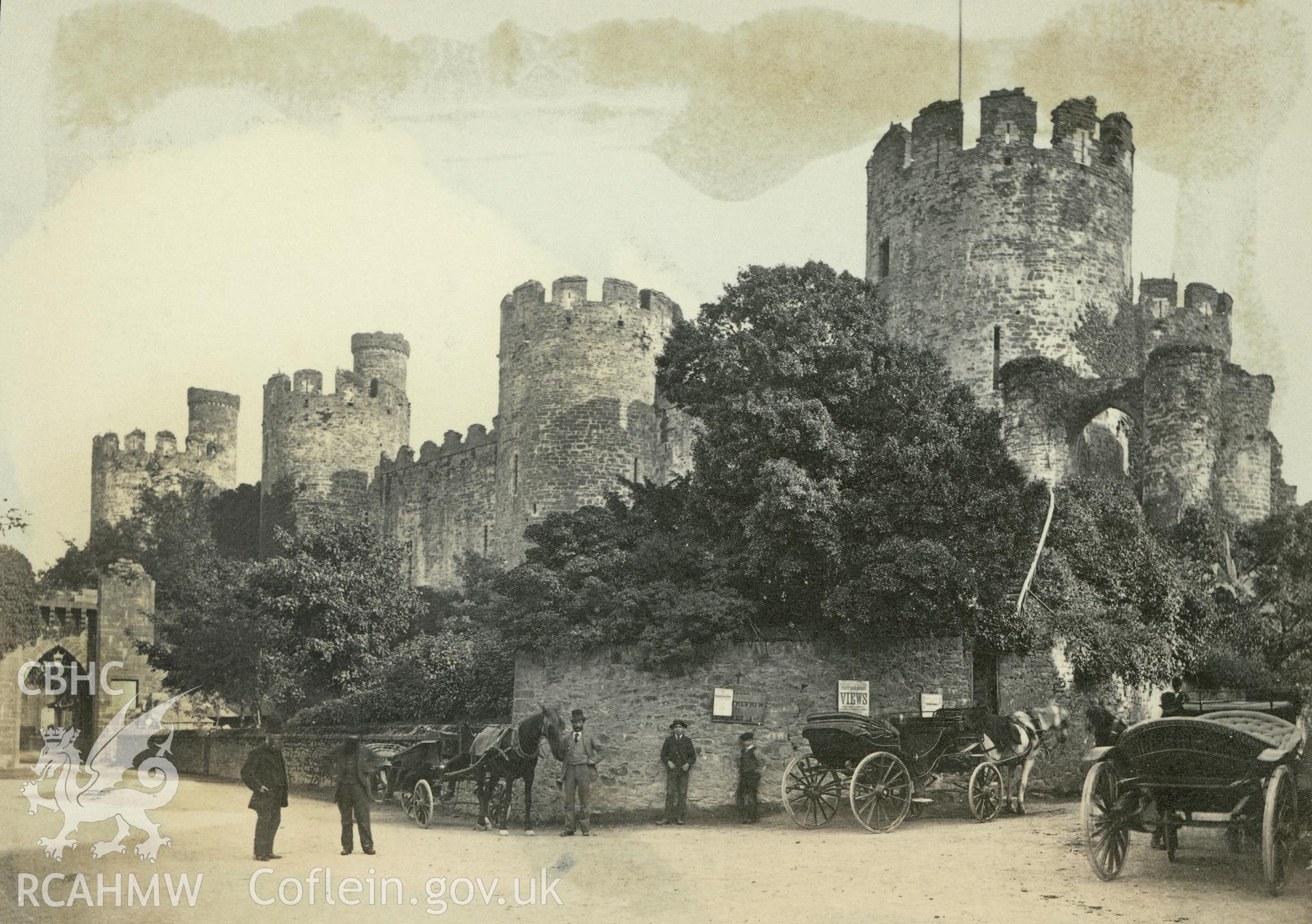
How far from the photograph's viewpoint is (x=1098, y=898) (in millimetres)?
7934

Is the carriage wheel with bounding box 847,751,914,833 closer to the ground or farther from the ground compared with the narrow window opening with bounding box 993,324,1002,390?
closer to the ground

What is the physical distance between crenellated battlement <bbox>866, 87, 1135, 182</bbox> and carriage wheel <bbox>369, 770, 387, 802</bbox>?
13.5 metres

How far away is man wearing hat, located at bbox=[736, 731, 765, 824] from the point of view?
11578mm

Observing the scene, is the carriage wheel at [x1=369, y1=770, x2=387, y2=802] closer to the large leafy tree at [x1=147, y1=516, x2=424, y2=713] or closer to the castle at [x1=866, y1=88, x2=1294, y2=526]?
the large leafy tree at [x1=147, y1=516, x2=424, y2=713]

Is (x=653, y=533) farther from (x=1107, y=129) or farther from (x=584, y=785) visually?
(x=1107, y=129)

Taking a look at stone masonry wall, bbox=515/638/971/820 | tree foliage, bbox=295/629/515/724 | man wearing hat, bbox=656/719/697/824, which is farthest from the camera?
tree foliage, bbox=295/629/515/724

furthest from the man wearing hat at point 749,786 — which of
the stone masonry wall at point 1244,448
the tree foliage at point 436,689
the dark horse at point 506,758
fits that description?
the stone masonry wall at point 1244,448

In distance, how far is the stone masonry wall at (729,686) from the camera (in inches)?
485

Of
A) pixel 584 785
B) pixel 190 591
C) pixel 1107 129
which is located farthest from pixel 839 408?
pixel 190 591

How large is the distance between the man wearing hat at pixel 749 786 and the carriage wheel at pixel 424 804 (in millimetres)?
2661

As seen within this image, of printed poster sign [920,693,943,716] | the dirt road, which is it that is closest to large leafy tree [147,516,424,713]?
the dirt road

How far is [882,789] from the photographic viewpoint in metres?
9.99

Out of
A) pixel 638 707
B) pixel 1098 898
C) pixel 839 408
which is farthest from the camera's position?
pixel 839 408

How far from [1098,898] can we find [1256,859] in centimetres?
120
